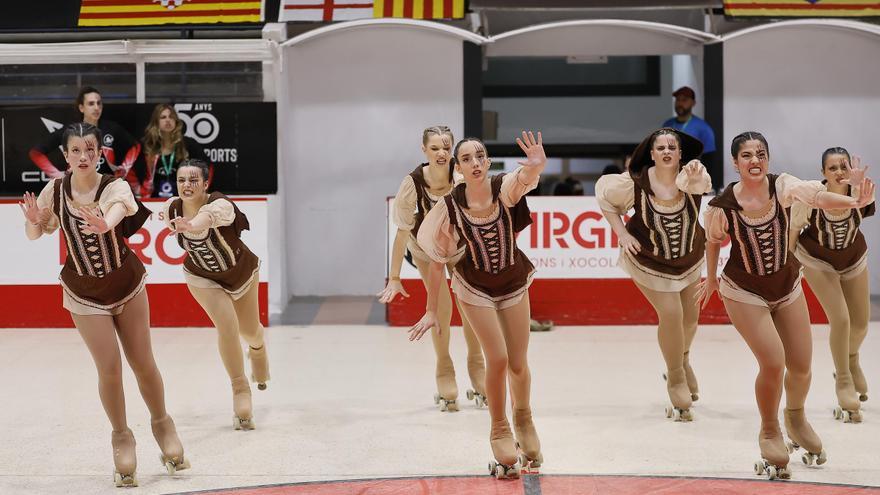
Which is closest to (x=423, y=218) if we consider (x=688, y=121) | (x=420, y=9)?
(x=688, y=121)

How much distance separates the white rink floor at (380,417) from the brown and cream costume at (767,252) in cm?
89

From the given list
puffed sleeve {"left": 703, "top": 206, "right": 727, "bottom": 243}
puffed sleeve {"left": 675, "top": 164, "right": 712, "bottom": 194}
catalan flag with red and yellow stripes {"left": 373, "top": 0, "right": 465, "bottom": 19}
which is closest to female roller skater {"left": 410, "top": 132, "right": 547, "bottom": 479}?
puffed sleeve {"left": 703, "top": 206, "right": 727, "bottom": 243}

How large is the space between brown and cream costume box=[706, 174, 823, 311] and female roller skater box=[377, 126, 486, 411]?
1787 mm

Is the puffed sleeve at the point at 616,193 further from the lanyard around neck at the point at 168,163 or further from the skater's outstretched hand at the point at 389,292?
the lanyard around neck at the point at 168,163

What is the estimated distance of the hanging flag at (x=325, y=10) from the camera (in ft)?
41.3

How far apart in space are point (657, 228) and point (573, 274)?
389cm

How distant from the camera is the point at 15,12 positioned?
13.6 m

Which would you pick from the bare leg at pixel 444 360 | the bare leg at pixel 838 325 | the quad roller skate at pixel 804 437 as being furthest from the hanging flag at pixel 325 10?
the quad roller skate at pixel 804 437

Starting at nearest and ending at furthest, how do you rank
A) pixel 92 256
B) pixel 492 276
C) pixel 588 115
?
pixel 92 256 < pixel 492 276 < pixel 588 115

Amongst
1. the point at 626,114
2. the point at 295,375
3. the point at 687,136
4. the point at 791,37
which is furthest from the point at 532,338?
the point at 626,114

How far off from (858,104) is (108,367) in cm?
958

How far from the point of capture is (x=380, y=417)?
720 cm

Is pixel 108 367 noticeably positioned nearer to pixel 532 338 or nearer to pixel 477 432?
pixel 477 432

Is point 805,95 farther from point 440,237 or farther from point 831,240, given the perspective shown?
point 440,237
